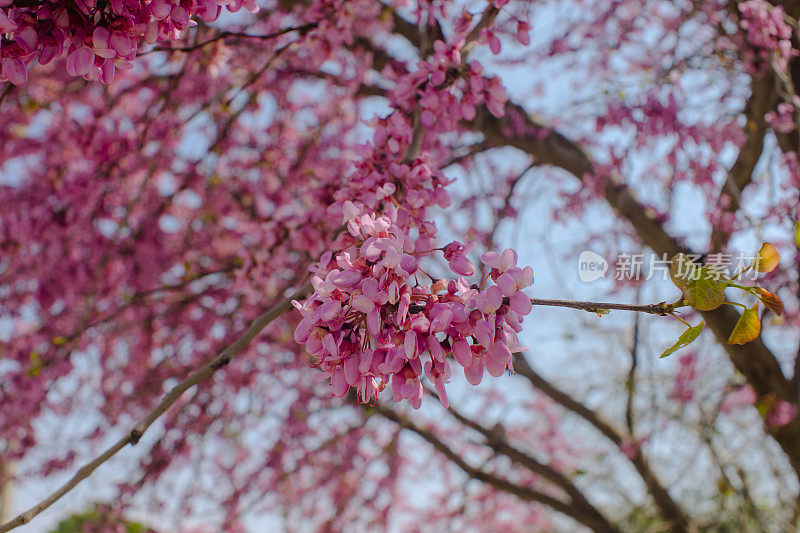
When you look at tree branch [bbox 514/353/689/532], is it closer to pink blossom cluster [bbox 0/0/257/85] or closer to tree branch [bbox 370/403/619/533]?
tree branch [bbox 370/403/619/533]

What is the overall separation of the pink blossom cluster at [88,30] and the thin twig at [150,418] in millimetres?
562

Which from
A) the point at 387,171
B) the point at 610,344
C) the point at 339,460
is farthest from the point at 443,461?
the point at 387,171

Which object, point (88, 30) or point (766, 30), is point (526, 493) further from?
point (88, 30)

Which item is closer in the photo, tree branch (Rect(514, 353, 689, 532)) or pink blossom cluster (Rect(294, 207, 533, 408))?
pink blossom cluster (Rect(294, 207, 533, 408))

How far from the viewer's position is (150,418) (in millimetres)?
1089

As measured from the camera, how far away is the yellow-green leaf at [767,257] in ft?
3.01

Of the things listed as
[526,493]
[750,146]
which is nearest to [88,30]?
[750,146]

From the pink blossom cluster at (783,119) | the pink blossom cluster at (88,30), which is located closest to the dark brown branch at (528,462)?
the pink blossom cluster at (783,119)

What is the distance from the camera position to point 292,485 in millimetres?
5406

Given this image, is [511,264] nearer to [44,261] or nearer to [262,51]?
[262,51]

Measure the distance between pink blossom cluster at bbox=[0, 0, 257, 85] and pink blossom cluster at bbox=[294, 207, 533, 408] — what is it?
Answer: 21.3 inches

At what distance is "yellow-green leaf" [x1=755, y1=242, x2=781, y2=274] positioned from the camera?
0.92m

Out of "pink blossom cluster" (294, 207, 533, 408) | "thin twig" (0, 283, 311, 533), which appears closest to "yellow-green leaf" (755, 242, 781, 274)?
"pink blossom cluster" (294, 207, 533, 408)

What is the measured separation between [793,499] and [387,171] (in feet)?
13.0
